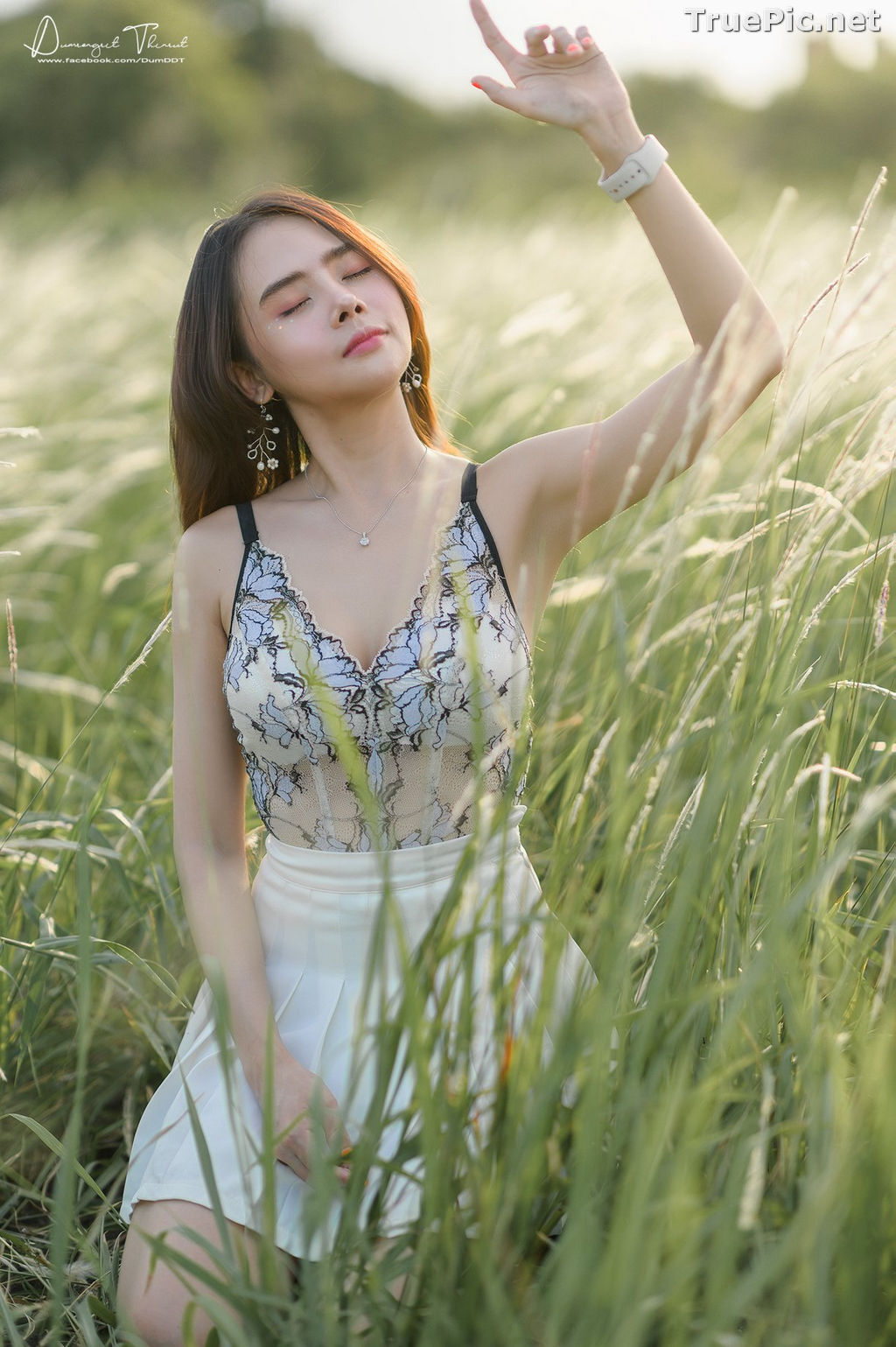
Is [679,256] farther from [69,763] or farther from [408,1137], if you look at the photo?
[69,763]

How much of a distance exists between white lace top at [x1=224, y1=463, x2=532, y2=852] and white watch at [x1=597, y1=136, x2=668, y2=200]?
1.44 feet

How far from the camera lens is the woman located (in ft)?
5.12

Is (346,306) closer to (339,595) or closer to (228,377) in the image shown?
(228,377)

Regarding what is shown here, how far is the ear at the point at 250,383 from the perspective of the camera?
1.87 m

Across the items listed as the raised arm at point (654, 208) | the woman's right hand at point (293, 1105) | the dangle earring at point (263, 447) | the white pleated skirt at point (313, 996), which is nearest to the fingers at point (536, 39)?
the raised arm at point (654, 208)

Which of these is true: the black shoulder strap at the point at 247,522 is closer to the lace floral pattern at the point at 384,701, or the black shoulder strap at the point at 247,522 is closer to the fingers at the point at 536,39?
the lace floral pattern at the point at 384,701

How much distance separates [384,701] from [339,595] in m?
0.19

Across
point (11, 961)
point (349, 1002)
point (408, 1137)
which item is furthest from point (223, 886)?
point (408, 1137)

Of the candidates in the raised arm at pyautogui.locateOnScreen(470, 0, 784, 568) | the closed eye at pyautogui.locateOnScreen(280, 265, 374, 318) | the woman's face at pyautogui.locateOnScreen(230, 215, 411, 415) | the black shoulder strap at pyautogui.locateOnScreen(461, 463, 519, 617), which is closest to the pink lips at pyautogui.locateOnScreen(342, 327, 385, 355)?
the woman's face at pyautogui.locateOnScreen(230, 215, 411, 415)

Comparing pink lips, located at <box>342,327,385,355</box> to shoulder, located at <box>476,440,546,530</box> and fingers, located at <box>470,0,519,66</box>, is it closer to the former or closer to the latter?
shoulder, located at <box>476,440,546,530</box>

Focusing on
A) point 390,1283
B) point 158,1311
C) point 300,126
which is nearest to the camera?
point 390,1283

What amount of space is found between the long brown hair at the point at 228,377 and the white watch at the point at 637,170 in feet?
1.26

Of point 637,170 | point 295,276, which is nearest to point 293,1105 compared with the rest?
point 295,276

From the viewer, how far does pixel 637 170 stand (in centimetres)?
154
